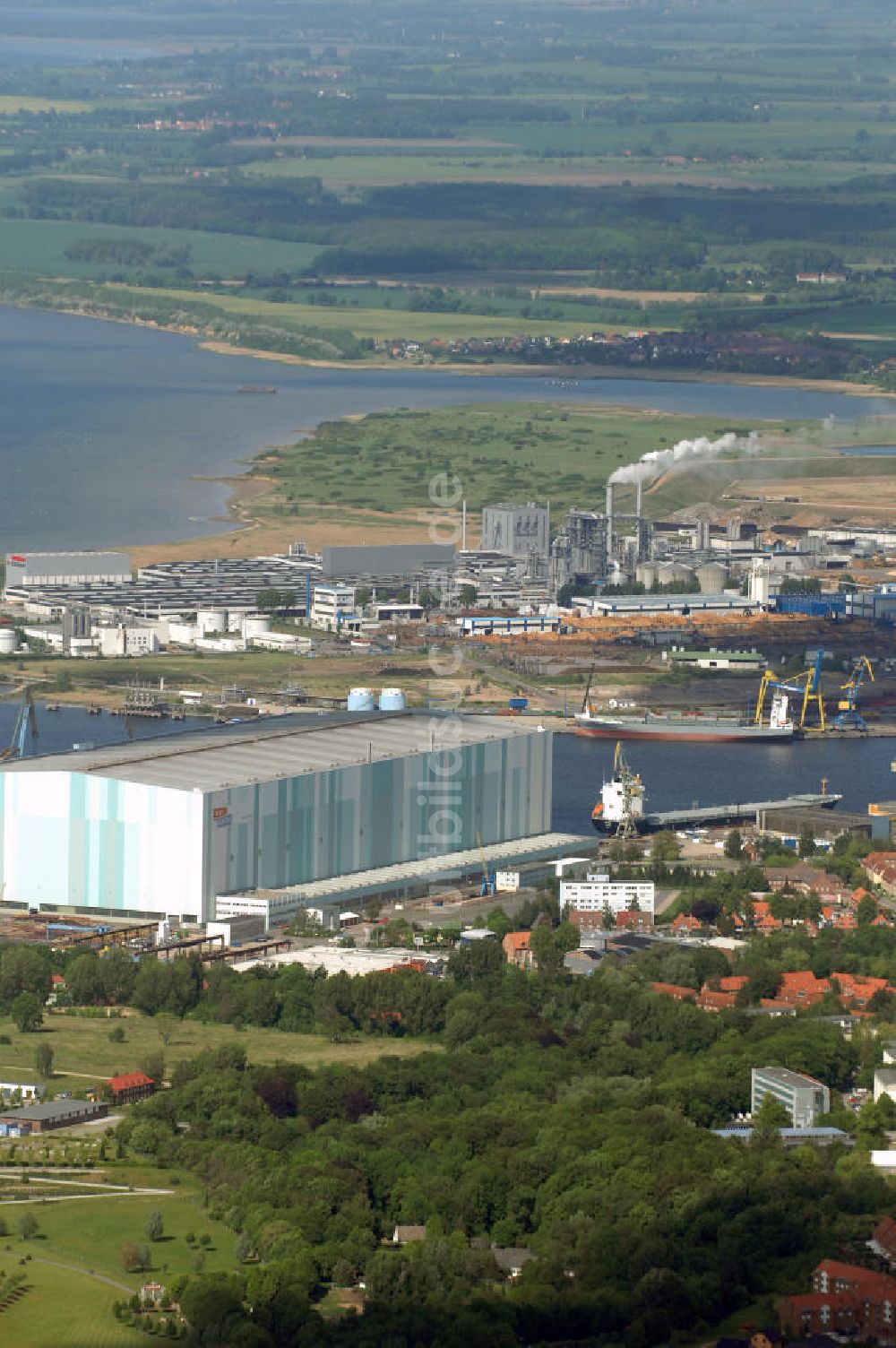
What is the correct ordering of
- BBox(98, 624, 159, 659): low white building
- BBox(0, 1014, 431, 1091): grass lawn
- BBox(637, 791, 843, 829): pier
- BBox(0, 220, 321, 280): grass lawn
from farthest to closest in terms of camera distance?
BBox(0, 220, 321, 280): grass lawn → BBox(98, 624, 159, 659): low white building → BBox(637, 791, 843, 829): pier → BBox(0, 1014, 431, 1091): grass lawn

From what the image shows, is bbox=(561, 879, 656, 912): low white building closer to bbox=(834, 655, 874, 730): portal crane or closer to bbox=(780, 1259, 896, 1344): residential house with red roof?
bbox=(780, 1259, 896, 1344): residential house with red roof

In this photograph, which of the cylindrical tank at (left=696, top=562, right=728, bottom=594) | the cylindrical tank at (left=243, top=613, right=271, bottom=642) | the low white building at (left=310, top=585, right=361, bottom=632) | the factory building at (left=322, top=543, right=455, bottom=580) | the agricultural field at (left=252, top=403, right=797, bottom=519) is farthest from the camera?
the agricultural field at (left=252, top=403, right=797, bottom=519)

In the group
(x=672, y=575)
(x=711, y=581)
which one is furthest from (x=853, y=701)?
(x=672, y=575)

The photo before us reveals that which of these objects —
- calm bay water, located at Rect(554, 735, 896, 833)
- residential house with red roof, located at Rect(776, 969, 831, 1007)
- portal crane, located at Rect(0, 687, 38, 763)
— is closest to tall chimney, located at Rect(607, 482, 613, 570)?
calm bay water, located at Rect(554, 735, 896, 833)

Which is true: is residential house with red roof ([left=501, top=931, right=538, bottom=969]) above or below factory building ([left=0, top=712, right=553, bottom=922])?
below

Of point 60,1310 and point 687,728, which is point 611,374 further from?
point 60,1310

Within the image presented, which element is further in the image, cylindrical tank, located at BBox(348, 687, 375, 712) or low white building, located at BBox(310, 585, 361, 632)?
low white building, located at BBox(310, 585, 361, 632)

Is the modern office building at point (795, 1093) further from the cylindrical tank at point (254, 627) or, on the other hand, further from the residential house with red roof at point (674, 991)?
the cylindrical tank at point (254, 627)

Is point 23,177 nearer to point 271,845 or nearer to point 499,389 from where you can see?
point 499,389
